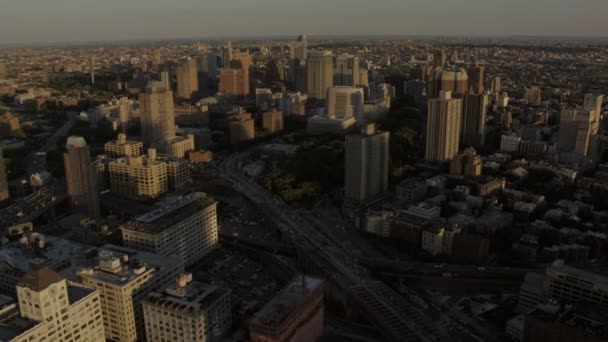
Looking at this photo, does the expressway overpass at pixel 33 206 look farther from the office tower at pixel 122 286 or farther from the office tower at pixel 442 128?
the office tower at pixel 442 128

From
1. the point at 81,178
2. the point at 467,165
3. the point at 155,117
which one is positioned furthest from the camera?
the point at 155,117

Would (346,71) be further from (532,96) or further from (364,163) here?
(364,163)

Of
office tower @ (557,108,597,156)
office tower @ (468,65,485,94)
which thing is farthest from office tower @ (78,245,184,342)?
office tower @ (468,65,485,94)

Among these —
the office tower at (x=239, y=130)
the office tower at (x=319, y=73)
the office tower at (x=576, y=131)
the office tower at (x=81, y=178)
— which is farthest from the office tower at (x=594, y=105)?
the office tower at (x=81, y=178)

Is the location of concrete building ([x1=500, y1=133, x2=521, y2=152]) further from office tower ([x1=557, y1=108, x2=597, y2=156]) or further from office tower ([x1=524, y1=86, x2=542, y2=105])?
office tower ([x1=524, y1=86, x2=542, y2=105])

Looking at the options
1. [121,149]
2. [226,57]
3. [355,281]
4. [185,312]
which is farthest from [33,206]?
[226,57]

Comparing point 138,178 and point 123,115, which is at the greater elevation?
point 123,115

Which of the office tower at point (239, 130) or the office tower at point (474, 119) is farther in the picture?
the office tower at point (239, 130)
